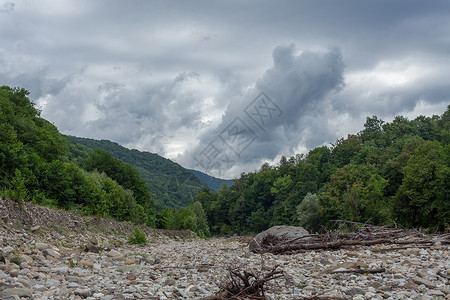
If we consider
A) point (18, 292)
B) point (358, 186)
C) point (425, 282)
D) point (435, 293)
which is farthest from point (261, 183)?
point (18, 292)

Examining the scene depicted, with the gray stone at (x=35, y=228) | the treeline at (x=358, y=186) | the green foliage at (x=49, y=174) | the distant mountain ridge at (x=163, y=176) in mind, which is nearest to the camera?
the gray stone at (x=35, y=228)

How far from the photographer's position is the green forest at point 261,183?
24422 mm

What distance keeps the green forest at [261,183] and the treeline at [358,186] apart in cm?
13

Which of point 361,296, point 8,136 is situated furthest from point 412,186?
point 8,136

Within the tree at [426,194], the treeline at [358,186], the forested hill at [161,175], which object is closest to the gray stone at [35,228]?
the treeline at [358,186]

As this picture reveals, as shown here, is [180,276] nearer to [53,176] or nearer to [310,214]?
[53,176]

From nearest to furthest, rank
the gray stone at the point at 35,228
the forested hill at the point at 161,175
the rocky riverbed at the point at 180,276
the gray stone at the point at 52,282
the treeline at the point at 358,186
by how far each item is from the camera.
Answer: the rocky riverbed at the point at 180,276 < the gray stone at the point at 52,282 < the gray stone at the point at 35,228 < the treeline at the point at 358,186 < the forested hill at the point at 161,175

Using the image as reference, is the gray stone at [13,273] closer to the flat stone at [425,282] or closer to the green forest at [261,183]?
the green forest at [261,183]

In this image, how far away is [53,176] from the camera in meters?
24.1

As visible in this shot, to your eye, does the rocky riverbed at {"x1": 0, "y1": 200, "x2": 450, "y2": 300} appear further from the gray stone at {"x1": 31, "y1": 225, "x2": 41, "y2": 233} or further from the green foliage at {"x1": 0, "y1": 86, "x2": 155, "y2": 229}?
the green foliage at {"x1": 0, "y1": 86, "x2": 155, "y2": 229}

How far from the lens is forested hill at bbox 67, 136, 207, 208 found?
322 feet

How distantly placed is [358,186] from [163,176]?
86.5 meters

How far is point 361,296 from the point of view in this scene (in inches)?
229

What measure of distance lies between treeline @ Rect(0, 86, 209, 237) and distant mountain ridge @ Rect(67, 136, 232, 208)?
31.1m
